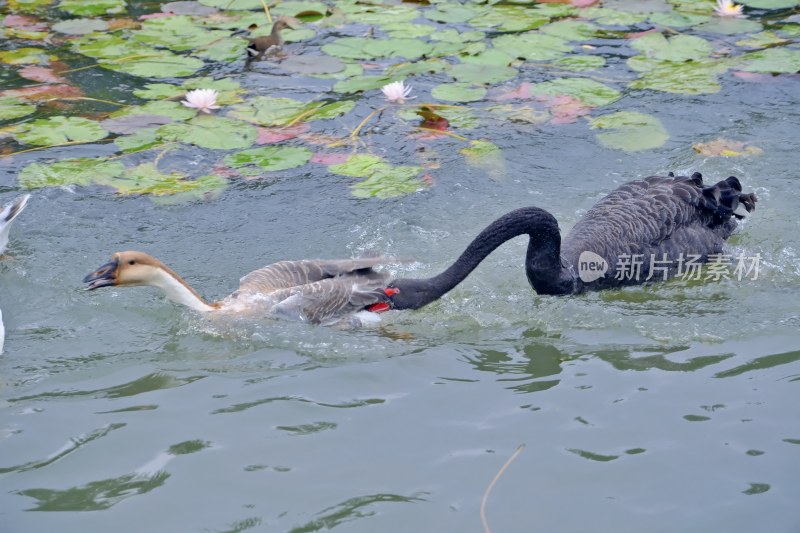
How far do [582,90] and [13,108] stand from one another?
202 inches

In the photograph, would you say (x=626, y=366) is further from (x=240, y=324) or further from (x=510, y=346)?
(x=240, y=324)

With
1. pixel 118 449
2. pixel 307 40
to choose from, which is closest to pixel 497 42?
pixel 307 40

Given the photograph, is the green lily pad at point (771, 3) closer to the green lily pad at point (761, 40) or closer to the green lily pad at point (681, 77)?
the green lily pad at point (761, 40)

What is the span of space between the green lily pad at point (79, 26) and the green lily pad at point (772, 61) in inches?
255

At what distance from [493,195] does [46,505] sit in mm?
4446

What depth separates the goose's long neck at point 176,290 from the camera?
592 centimetres

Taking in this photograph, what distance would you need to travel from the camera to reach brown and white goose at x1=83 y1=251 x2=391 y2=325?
5.86m

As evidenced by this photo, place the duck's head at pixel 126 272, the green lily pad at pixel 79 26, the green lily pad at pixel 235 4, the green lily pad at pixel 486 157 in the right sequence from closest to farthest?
the duck's head at pixel 126 272 → the green lily pad at pixel 486 157 → the green lily pad at pixel 79 26 → the green lily pad at pixel 235 4

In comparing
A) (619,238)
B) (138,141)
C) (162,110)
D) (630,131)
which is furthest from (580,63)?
(138,141)

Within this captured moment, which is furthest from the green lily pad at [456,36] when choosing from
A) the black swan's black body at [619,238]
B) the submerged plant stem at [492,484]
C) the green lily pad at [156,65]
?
the submerged plant stem at [492,484]

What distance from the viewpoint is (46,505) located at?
4406 mm

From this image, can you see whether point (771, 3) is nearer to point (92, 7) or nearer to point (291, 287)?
point (291, 287)

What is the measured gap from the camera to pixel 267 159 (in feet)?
25.8

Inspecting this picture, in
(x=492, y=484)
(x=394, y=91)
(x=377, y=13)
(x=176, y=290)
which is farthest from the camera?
(x=377, y=13)
